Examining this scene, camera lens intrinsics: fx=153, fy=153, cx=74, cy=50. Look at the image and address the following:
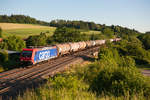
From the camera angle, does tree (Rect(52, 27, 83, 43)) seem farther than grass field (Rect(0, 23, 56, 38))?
Yes

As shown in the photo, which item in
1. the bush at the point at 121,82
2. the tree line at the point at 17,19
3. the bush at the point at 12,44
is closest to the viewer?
the bush at the point at 121,82

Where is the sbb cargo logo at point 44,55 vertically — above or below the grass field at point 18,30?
below

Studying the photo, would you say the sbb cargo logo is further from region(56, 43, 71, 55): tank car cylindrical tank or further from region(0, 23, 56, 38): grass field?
region(0, 23, 56, 38): grass field

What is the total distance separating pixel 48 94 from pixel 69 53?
106 feet

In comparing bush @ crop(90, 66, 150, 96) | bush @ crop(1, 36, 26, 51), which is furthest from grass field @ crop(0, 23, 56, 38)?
bush @ crop(90, 66, 150, 96)

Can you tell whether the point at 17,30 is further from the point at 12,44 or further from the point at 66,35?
the point at 12,44

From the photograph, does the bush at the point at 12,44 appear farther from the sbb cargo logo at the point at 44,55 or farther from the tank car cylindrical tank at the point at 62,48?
the sbb cargo logo at the point at 44,55

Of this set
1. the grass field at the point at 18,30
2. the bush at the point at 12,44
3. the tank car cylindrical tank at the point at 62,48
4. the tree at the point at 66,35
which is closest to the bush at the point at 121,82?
the tank car cylindrical tank at the point at 62,48

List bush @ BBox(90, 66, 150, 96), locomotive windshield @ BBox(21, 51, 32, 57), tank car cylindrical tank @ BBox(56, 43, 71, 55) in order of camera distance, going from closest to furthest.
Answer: bush @ BBox(90, 66, 150, 96), locomotive windshield @ BBox(21, 51, 32, 57), tank car cylindrical tank @ BBox(56, 43, 71, 55)

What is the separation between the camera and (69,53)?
40250 mm

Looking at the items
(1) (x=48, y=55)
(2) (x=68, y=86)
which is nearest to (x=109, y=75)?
(2) (x=68, y=86)

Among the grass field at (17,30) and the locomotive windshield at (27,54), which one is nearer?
the locomotive windshield at (27,54)

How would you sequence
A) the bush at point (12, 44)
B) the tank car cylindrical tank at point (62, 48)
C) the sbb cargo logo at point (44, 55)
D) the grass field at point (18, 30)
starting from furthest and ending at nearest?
the grass field at point (18, 30) → the bush at point (12, 44) → the tank car cylindrical tank at point (62, 48) → the sbb cargo logo at point (44, 55)

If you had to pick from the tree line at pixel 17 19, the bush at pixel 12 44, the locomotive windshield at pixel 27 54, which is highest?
the tree line at pixel 17 19
